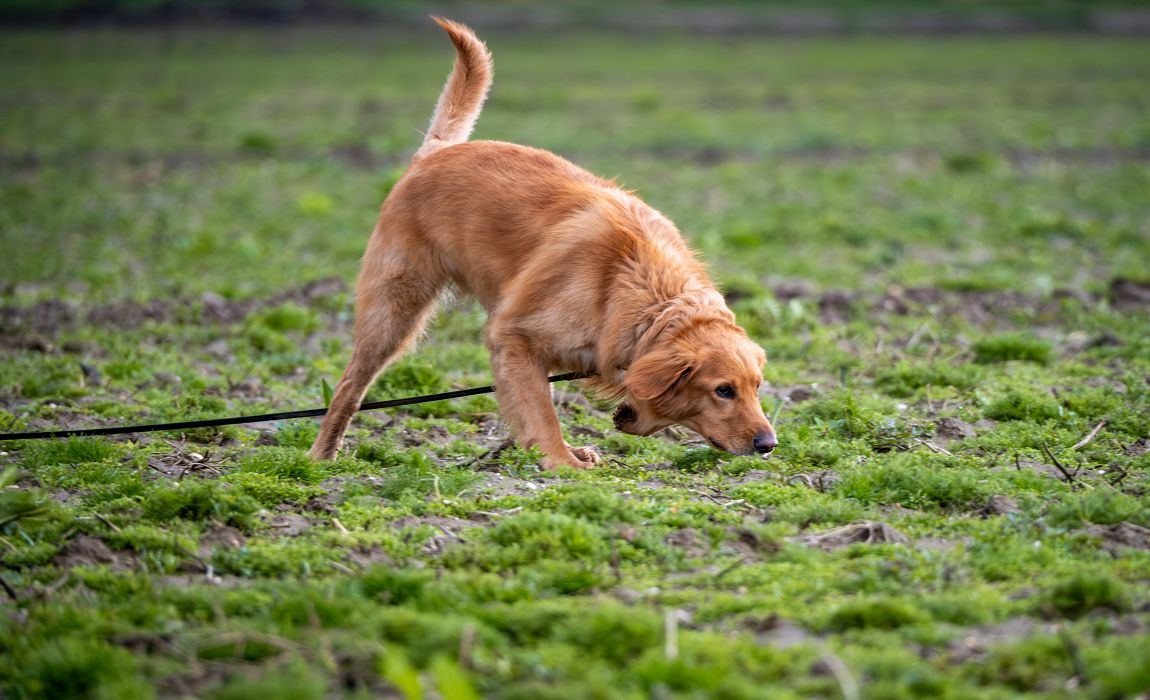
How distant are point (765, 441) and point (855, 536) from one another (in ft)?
2.91

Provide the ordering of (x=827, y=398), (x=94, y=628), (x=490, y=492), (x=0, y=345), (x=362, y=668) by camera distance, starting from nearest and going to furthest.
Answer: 1. (x=362, y=668)
2. (x=94, y=628)
3. (x=490, y=492)
4. (x=827, y=398)
5. (x=0, y=345)

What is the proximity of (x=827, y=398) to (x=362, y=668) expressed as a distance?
13.6 feet

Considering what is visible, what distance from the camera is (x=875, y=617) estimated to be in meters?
4.19

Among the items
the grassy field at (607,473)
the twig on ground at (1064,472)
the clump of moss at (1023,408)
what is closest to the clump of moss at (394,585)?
the grassy field at (607,473)

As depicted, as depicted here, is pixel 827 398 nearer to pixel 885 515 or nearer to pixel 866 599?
pixel 885 515

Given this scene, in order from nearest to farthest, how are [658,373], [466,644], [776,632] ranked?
[466,644]
[776,632]
[658,373]

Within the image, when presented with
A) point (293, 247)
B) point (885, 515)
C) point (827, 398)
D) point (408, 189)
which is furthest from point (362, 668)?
point (293, 247)

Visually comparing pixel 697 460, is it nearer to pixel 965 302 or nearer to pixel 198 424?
pixel 198 424

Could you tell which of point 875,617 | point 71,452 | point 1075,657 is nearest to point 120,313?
point 71,452

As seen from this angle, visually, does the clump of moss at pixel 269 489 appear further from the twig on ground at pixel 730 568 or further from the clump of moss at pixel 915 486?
the clump of moss at pixel 915 486

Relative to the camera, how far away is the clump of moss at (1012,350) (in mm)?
8148

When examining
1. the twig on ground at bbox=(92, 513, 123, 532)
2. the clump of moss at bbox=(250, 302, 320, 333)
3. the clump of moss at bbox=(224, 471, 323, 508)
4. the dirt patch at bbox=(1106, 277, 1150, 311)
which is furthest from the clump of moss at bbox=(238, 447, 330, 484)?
the dirt patch at bbox=(1106, 277, 1150, 311)

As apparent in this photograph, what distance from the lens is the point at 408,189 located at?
679 cm

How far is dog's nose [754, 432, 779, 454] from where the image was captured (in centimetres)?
586
